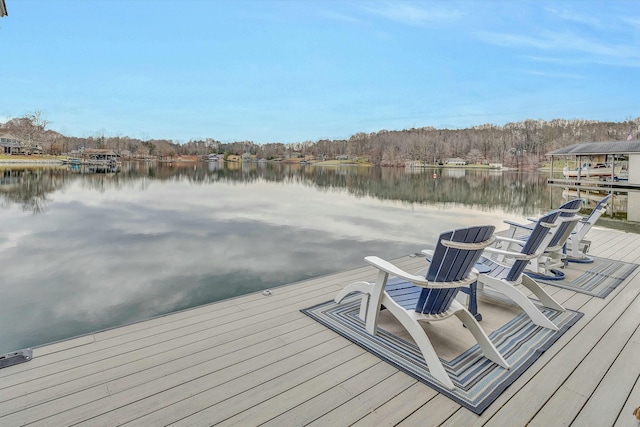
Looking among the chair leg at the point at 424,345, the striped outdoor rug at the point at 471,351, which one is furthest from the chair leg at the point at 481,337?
the chair leg at the point at 424,345

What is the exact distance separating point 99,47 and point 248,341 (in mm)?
65508

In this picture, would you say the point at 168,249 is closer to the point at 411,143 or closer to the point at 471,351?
the point at 471,351

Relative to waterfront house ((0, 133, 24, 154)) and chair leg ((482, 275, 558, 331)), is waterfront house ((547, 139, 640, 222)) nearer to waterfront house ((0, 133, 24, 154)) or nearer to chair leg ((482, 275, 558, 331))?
chair leg ((482, 275, 558, 331))

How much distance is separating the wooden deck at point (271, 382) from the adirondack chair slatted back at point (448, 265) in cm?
47

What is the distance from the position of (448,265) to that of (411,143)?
80.2 meters

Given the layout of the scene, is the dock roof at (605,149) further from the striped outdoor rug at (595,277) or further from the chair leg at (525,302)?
the chair leg at (525,302)

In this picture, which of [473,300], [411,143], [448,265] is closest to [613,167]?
[473,300]

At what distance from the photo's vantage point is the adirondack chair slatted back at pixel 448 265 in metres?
1.97

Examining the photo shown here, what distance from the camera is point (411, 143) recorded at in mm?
78188

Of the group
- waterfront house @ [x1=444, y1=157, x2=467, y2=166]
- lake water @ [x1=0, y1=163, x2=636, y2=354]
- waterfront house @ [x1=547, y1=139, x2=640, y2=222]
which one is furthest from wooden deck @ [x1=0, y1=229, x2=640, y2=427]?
waterfront house @ [x1=444, y1=157, x2=467, y2=166]

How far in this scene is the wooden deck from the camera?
169cm

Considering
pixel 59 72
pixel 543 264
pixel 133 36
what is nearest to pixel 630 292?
pixel 543 264

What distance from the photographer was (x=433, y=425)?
1.63m

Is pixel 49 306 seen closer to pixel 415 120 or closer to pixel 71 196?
pixel 71 196
